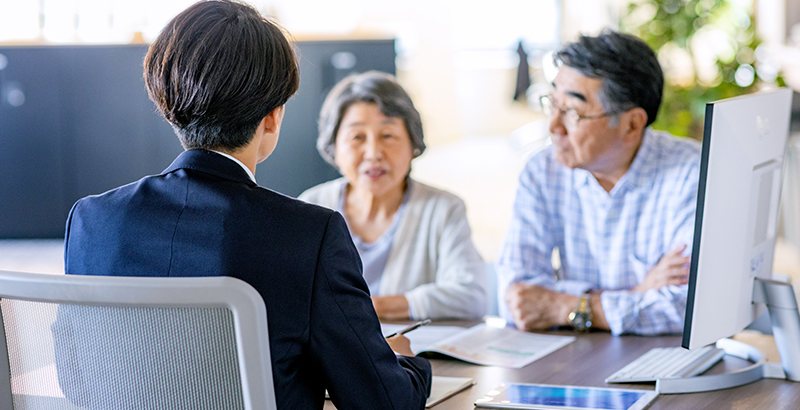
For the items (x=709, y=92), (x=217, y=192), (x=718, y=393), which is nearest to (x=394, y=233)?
(x=718, y=393)

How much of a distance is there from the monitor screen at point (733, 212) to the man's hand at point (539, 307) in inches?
16.4

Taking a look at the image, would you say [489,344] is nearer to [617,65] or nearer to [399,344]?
[399,344]

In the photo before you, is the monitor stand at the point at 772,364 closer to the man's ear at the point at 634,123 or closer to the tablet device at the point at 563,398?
the tablet device at the point at 563,398

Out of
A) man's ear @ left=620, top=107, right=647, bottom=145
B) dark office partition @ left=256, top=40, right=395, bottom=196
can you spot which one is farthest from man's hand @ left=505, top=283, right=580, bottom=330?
dark office partition @ left=256, top=40, right=395, bottom=196

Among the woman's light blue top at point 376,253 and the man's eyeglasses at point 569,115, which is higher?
the man's eyeglasses at point 569,115

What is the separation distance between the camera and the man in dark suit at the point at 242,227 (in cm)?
94

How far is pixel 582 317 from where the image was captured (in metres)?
1.75

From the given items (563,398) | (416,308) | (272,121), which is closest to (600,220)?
(416,308)

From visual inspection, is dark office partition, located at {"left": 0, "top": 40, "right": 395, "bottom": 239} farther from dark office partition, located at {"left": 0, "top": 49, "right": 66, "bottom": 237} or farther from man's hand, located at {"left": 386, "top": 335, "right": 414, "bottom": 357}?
man's hand, located at {"left": 386, "top": 335, "right": 414, "bottom": 357}

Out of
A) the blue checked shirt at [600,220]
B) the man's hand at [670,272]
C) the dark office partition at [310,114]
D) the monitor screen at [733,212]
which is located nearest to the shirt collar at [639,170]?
the blue checked shirt at [600,220]

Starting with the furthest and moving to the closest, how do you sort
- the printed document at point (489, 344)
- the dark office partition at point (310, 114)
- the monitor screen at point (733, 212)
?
the dark office partition at point (310, 114) → the printed document at point (489, 344) → the monitor screen at point (733, 212)

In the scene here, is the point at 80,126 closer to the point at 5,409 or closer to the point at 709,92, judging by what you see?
the point at 5,409

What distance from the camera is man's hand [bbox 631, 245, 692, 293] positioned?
1787 mm

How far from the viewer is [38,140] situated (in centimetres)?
392
